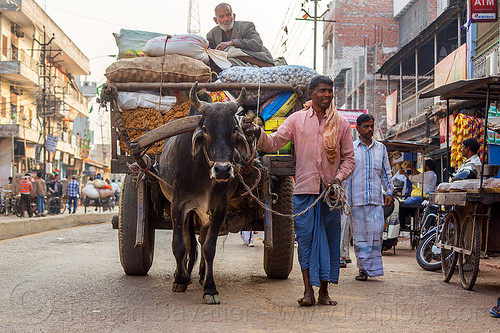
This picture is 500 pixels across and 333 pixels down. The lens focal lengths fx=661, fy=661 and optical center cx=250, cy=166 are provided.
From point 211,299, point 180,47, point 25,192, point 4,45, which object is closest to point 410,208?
point 180,47

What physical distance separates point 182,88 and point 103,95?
2.65 feet

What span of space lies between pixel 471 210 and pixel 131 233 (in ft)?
12.2

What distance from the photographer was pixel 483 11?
619 inches

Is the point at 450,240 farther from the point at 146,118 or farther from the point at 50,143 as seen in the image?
the point at 50,143

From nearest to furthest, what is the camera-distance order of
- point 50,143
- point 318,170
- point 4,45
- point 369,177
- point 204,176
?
point 318,170
point 204,176
point 369,177
point 4,45
point 50,143

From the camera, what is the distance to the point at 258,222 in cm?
732

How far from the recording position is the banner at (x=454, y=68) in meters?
17.9

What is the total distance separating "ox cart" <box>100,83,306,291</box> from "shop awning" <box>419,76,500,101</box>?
1625 mm

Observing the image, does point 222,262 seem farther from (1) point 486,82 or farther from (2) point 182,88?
(1) point 486,82

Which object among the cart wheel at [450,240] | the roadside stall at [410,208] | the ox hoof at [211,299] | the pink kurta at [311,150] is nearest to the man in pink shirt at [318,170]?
the pink kurta at [311,150]

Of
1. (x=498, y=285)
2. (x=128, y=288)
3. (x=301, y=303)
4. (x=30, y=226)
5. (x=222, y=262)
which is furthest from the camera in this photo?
(x=30, y=226)

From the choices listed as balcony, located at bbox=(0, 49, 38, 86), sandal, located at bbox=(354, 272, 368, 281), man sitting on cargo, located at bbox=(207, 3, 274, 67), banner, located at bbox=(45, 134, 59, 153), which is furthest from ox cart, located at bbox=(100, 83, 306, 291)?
banner, located at bbox=(45, 134, 59, 153)

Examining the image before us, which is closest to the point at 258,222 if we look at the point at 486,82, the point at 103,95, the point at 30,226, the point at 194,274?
the point at 194,274

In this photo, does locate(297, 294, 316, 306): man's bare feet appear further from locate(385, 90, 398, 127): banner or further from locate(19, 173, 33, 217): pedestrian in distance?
locate(385, 90, 398, 127): banner
